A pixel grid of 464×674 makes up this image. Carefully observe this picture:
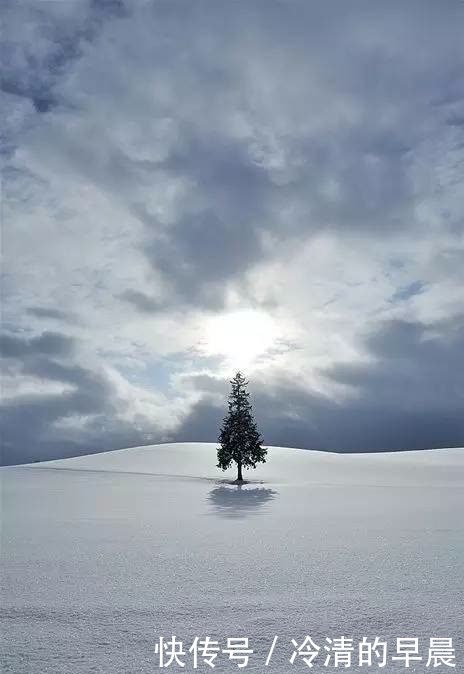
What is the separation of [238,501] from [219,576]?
23885 mm

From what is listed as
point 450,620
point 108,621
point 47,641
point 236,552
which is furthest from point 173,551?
point 450,620

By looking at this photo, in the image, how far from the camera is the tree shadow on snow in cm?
3091

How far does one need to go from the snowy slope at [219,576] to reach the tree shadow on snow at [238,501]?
0.95 feet

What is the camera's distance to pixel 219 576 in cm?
1461

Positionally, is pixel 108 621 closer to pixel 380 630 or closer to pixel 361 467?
pixel 380 630

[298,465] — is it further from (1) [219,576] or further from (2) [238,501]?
(1) [219,576]

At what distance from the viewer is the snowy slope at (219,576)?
997cm

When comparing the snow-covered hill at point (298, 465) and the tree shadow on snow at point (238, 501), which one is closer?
the tree shadow on snow at point (238, 501)

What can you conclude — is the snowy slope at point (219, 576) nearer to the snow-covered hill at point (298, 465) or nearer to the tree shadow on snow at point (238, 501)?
the tree shadow on snow at point (238, 501)

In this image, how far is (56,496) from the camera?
4219 cm

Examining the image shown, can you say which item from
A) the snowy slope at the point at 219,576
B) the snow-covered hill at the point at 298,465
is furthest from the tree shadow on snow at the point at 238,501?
the snow-covered hill at the point at 298,465

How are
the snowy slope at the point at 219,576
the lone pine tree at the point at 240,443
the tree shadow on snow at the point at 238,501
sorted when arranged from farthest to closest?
the lone pine tree at the point at 240,443 < the tree shadow on snow at the point at 238,501 < the snowy slope at the point at 219,576

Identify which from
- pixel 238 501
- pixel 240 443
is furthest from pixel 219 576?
pixel 240 443

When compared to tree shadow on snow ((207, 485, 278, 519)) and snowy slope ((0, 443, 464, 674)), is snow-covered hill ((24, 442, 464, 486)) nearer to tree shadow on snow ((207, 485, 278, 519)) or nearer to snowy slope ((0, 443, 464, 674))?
tree shadow on snow ((207, 485, 278, 519))
